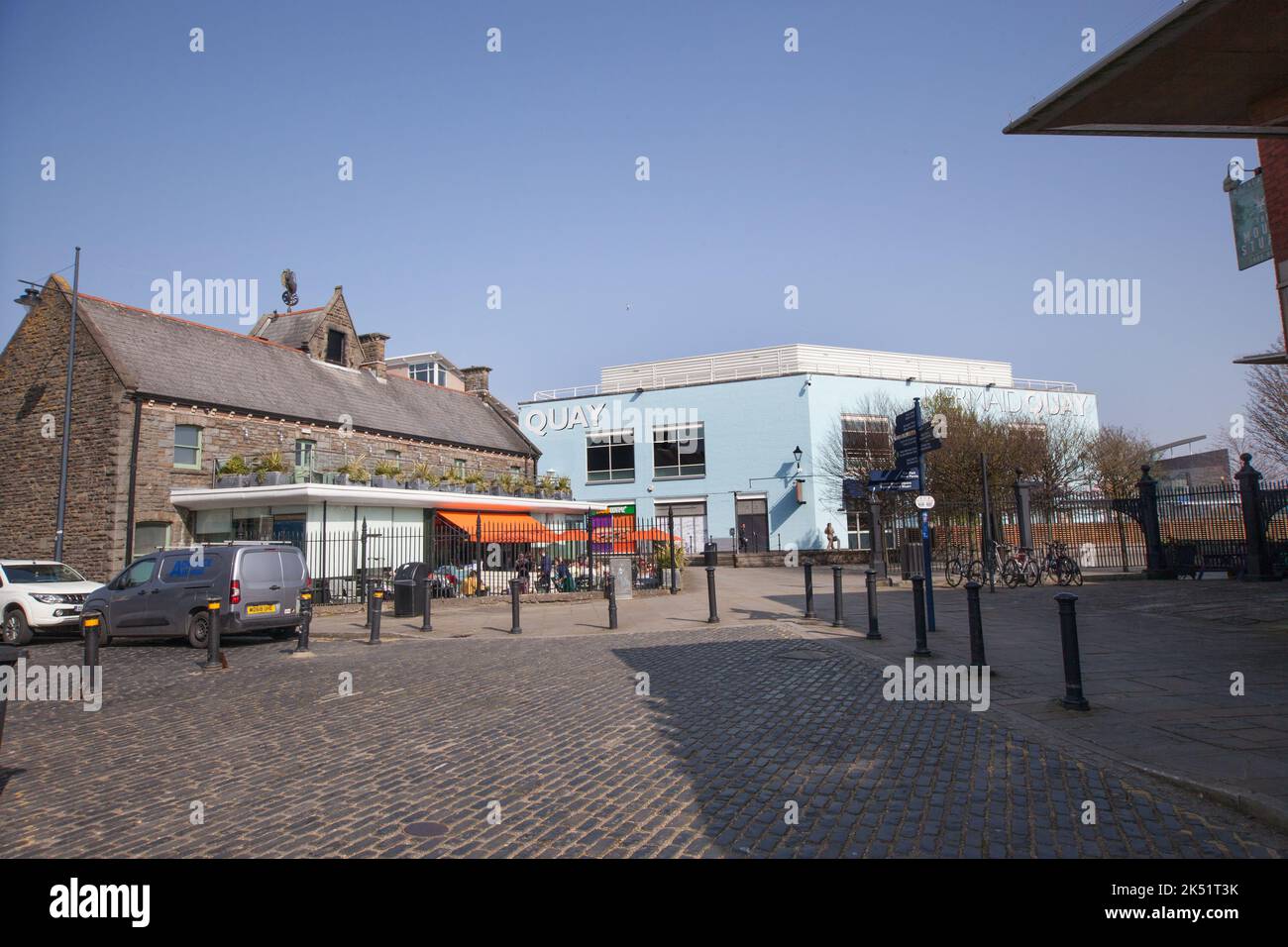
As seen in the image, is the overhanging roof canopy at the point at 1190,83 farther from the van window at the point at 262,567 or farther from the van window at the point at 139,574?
the van window at the point at 139,574

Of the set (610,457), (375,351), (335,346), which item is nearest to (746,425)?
(610,457)

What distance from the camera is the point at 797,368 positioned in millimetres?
40281

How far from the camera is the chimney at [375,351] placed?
3375 centimetres

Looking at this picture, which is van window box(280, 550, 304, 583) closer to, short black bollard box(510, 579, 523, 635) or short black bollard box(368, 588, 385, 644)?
short black bollard box(368, 588, 385, 644)

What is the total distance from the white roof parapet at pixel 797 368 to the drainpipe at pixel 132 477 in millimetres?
23950

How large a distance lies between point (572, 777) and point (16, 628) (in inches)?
575

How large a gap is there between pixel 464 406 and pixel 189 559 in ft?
81.7

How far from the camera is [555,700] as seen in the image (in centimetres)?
776

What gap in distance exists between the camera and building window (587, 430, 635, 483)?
42.0 m

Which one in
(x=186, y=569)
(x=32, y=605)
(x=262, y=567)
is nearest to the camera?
(x=186, y=569)

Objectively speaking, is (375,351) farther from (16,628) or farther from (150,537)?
(16,628)

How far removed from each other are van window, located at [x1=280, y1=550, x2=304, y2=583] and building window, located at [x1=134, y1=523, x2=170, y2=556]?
34.4ft

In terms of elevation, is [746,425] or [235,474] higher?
[746,425]

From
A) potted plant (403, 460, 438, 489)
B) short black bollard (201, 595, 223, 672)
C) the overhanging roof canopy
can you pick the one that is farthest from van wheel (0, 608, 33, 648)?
the overhanging roof canopy
